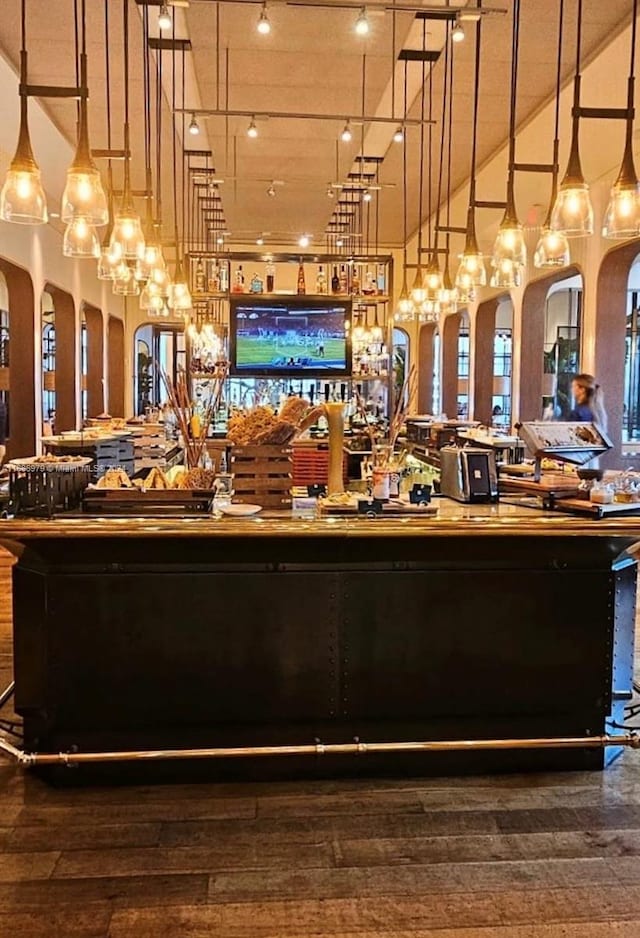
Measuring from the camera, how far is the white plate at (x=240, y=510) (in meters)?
3.17

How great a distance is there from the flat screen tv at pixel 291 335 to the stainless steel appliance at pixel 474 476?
3.44 meters

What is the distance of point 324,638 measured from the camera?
3.22 m

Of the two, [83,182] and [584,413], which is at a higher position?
[83,182]

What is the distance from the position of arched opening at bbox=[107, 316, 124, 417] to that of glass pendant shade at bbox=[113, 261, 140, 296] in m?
10.0

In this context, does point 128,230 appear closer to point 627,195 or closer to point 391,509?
point 391,509

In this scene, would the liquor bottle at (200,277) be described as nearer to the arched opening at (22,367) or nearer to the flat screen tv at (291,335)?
the flat screen tv at (291,335)

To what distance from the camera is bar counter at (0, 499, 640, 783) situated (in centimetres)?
313

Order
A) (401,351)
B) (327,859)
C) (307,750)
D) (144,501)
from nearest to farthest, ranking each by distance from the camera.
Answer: (327,859), (307,750), (144,501), (401,351)

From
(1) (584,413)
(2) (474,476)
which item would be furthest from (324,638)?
(1) (584,413)

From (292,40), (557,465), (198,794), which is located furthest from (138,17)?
(198,794)

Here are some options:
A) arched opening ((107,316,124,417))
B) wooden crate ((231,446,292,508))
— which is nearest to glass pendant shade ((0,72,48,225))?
wooden crate ((231,446,292,508))

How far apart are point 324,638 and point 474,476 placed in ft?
3.24

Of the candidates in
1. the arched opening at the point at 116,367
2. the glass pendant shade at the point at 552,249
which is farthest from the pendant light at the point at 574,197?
the arched opening at the point at 116,367

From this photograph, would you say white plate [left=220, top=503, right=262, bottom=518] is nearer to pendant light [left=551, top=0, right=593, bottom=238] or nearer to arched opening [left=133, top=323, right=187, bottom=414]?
pendant light [left=551, top=0, right=593, bottom=238]
